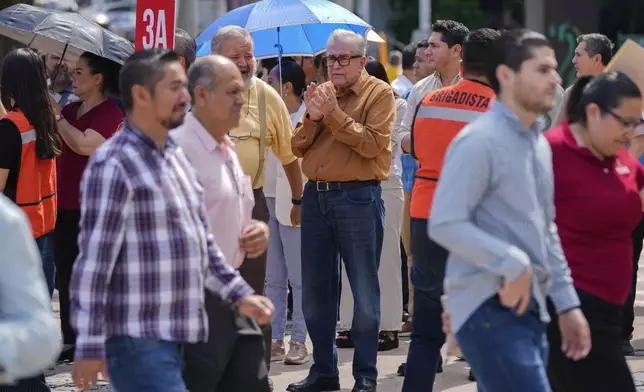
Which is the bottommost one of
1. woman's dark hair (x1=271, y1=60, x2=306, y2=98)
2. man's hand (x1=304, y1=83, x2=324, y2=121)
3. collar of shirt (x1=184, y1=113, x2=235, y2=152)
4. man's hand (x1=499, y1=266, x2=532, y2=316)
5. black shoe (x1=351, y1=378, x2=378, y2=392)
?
black shoe (x1=351, y1=378, x2=378, y2=392)

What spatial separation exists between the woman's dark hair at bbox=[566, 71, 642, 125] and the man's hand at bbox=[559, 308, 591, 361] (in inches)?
34.6

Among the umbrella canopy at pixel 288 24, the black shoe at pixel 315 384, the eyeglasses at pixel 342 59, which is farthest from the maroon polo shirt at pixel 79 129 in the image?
the black shoe at pixel 315 384

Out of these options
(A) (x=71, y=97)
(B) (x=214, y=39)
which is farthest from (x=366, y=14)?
(B) (x=214, y=39)

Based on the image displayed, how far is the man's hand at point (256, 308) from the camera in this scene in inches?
194

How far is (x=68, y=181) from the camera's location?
346 inches

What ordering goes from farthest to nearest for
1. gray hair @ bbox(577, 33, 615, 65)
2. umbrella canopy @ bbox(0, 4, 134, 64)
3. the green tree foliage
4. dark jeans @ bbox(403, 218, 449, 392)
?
1. the green tree foliage
2. gray hair @ bbox(577, 33, 615, 65)
3. umbrella canopy @ bbox(0, 4, 134, 64)
4. dark jeans @ bbox(403, 218, 449, 392)

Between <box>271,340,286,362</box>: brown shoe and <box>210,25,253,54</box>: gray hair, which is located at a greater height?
<box>210,25,253,54</box>: gray hair

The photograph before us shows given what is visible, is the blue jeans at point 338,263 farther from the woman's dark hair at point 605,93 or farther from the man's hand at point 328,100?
the woman's dark hair at point 605,93

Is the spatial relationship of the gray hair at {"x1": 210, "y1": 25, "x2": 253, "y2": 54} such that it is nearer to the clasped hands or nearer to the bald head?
the clasped hands

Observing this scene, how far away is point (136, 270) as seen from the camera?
4.64 m

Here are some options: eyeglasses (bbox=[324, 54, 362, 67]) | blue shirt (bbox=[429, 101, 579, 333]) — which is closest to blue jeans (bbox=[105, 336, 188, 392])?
blue shirt (bbox=[429, 101, 579, 333])

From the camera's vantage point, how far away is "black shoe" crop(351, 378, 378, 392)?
304 inches

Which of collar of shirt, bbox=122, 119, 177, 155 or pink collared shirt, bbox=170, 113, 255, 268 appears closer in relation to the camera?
collar of shirt, bbox=122, 119, 177, 155

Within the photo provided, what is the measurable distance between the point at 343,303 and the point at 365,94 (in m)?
2.30
